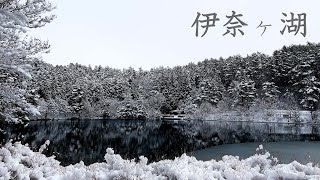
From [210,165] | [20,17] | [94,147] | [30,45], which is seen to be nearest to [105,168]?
[210,165]

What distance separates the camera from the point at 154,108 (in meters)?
91.2

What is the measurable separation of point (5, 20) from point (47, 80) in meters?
87.7

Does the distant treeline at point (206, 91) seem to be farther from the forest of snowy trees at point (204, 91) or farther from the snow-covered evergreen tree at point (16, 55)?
the snow-covered evergreen tree at point (16, 55)

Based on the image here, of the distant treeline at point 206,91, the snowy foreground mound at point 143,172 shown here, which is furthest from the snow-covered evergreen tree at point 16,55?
the distant treeline at point 206,91

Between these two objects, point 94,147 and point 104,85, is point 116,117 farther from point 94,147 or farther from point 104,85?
point 94,147

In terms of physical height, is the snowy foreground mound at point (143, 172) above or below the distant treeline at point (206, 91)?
below

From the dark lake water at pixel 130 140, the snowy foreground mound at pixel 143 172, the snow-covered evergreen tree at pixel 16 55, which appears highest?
the snow-covered evergreen tree at pixel 16 55

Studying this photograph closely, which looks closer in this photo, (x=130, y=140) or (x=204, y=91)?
(x=130, y=140)

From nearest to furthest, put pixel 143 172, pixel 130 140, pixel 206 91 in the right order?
pixel 143 172 < pixel 130 140 < pixel 206 91

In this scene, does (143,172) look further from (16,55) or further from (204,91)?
(204,91)

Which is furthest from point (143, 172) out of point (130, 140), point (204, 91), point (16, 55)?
point (204, 91)

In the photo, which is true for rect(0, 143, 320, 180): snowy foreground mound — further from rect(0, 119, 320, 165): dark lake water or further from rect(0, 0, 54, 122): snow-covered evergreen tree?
rect(0, 119, 320, 165): dark lake water

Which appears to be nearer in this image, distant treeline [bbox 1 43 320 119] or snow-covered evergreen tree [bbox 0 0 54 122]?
snow-covered evergreen tree [bbox 0 0 54 122]

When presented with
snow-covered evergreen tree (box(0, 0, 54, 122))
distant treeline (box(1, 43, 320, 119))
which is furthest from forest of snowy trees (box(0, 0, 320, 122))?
snow-covered evergreen tree (box(0, 0, 54, 122))
